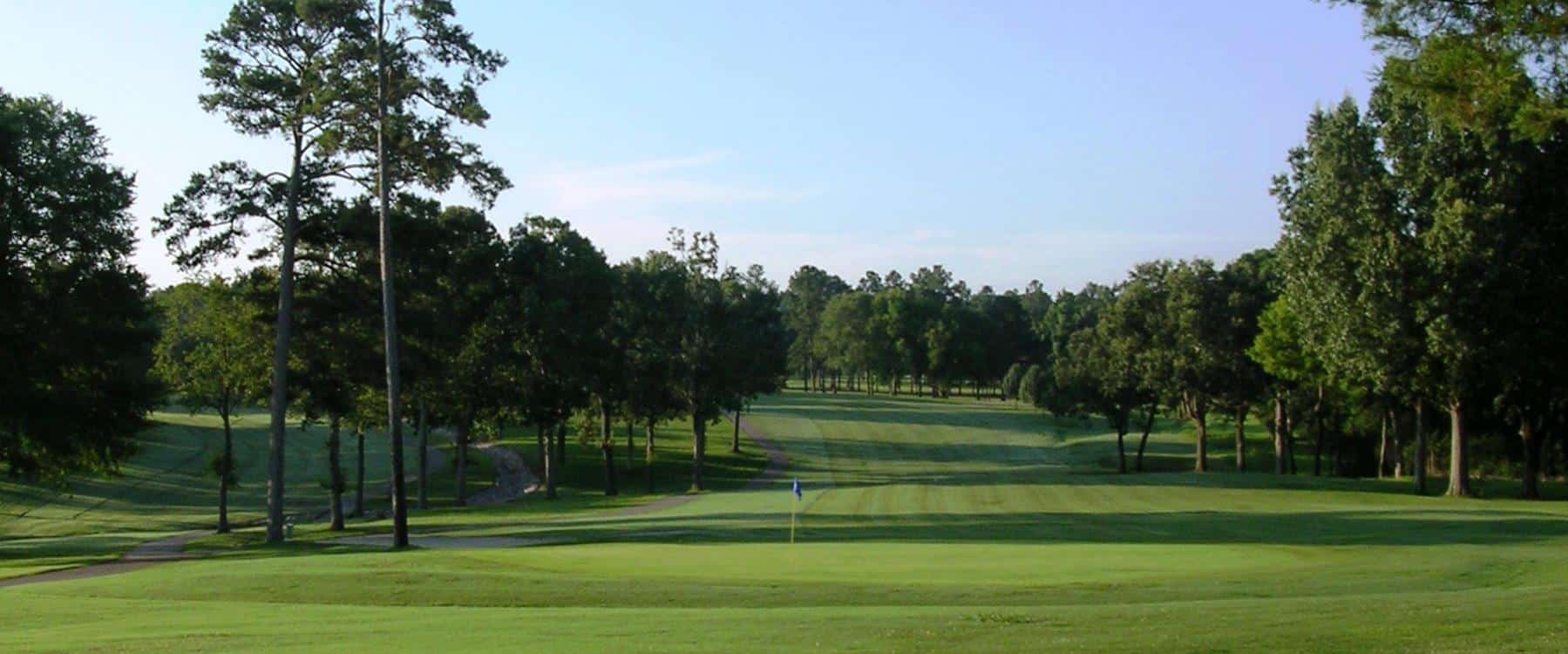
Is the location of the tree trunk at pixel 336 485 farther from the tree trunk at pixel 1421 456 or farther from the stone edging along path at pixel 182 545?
the tree trunk at pixel 1421 456

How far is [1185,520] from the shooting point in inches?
1426

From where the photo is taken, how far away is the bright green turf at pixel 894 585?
1307 centimetres

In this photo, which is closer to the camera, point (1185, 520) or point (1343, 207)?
point (1185, 520)

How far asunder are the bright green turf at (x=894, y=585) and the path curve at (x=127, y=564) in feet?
5.50

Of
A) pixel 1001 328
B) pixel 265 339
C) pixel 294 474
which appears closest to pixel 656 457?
pixel 294 474

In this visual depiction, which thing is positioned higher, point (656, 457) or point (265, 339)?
point (265, 339)

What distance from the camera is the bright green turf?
13070mm

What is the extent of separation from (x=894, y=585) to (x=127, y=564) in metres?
19.3

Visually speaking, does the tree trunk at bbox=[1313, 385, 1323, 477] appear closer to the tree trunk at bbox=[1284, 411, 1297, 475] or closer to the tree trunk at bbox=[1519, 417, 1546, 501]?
the tree trunk at bbox=[1284, 411, 1297, 475]

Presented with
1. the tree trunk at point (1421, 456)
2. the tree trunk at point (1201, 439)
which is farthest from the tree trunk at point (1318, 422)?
the tree trunk at point (1421, 456)

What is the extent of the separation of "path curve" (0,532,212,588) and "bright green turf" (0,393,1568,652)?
1.68 meters

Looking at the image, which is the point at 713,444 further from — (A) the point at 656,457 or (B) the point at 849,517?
(B) the point at 849,517

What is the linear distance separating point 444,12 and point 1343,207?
32.1 metres

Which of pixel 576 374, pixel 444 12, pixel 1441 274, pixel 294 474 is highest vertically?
pixel 444 12
